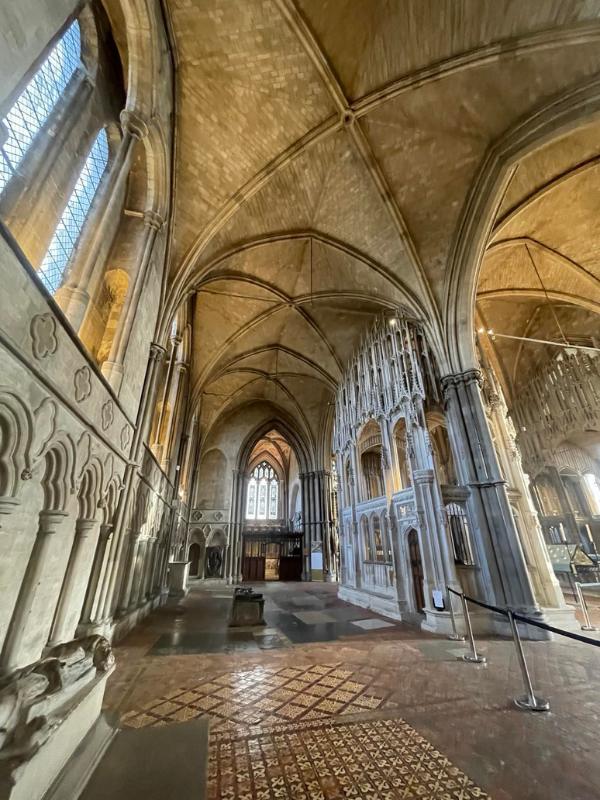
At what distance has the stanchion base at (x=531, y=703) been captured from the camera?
3592 millimetres

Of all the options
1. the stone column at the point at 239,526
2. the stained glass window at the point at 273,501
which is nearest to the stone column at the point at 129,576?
the stone column at the point at 239,526

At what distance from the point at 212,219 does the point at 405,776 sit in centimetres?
1187

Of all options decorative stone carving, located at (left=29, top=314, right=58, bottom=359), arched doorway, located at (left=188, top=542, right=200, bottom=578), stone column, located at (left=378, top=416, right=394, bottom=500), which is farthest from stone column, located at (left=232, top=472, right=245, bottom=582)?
decorative stone carving, located at (left=29, top=314, right=58, bottom=359)

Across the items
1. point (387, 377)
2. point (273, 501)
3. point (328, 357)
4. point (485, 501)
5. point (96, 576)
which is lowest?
point (96, 576)

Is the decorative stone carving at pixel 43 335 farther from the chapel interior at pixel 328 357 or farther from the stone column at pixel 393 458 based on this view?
the stone column at pixel 393 458

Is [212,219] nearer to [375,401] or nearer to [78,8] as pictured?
[78,8]

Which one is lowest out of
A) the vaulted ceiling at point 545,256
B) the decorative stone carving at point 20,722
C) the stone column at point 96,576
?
the decorative stone carving at point 20,722

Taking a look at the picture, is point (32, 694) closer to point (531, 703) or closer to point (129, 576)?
point (531, 703)

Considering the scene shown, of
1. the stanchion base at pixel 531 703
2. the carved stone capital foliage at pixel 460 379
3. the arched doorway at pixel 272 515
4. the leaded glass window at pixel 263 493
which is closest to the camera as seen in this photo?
the stanchion base at pixel 531 703

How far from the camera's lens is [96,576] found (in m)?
6.04

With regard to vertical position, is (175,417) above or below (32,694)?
above

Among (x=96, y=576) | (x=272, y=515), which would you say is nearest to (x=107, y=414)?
(x=96, y=576)

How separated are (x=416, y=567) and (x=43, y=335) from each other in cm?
1061

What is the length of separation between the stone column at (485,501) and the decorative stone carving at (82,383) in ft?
30.5
